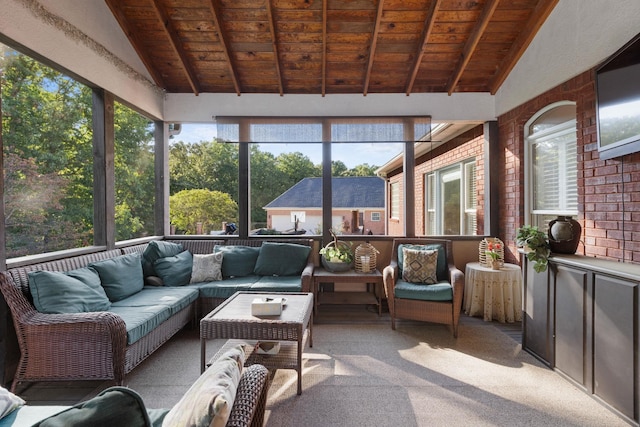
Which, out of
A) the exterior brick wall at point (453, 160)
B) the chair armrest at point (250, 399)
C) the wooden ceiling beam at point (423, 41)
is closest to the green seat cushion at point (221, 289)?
the chair armrest at point (250, 399)

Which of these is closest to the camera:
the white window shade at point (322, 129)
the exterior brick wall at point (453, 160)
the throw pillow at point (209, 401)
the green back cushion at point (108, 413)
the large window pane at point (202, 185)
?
the green back cushion at point (108, 413)

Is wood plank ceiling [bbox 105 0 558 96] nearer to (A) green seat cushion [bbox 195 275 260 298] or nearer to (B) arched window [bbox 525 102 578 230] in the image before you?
(B) arched window [bbox 525 102 578 230]

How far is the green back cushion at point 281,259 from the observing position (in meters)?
4.39

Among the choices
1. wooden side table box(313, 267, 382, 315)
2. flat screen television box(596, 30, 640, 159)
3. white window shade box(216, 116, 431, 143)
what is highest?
white window shade box(216, 116, 431, 143)

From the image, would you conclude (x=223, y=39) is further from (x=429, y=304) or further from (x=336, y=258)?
(x=429, y=304)

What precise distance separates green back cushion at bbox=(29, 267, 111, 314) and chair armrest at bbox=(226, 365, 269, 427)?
6.71 feet

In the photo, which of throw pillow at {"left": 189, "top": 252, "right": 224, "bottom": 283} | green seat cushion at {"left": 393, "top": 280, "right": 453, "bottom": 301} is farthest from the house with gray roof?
green seat cushion at {"left": 393, "top": 280, "right": 453, "bottom": 301}

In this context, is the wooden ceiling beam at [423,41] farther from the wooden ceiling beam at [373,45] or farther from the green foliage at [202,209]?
the green foliage at [202,209]

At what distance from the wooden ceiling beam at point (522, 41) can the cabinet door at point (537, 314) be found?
2630 millimetres

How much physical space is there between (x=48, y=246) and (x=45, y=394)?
2611mm

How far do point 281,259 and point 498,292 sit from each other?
279 cm

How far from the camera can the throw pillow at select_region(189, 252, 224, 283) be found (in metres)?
4.09

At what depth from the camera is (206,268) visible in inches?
163

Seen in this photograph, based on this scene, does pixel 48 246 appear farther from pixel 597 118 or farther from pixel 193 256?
pixel 597 118
